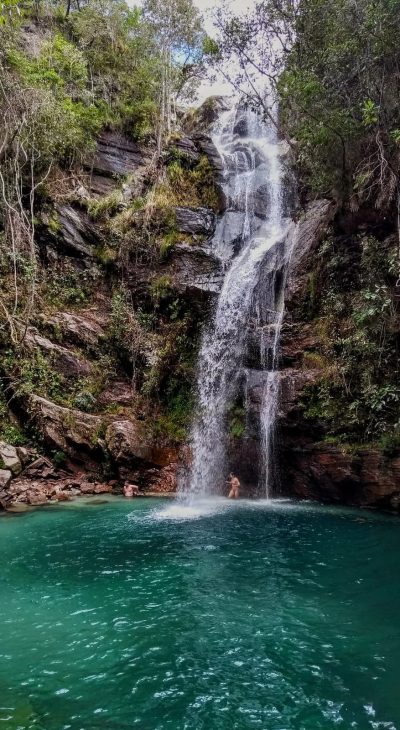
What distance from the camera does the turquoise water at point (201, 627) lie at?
420cm

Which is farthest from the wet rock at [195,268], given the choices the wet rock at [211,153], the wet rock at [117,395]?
the wet rock at [211,153]

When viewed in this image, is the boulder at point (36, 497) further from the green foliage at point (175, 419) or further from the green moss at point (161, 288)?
the green moss at point (161, 288)

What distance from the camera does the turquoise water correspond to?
4.20 m

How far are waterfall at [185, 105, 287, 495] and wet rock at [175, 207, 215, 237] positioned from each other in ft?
2.48

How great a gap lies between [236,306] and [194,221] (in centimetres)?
485

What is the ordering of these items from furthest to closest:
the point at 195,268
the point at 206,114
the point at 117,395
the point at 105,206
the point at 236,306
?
the point at 206,114, the point at 105,206, the point at 195,268, the point at 236,306, the point at 117,395

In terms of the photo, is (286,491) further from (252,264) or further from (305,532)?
(252,264)

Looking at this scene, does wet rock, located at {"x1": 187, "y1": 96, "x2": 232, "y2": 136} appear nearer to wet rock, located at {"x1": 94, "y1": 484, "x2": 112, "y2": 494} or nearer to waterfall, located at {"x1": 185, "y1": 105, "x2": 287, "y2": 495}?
waterfall, located at {"x1": 185, "y1": 105, "x2": 287, "y2": 495}

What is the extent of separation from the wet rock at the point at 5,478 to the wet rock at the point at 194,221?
1180 cm

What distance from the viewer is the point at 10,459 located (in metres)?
13.7

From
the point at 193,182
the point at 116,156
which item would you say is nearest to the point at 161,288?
the point at 193,182

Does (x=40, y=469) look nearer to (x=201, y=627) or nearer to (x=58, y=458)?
(x=58, y=458)

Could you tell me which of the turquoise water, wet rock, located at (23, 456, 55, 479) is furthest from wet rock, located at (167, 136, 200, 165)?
the turquoise water

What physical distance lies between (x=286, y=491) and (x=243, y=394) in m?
3.44
